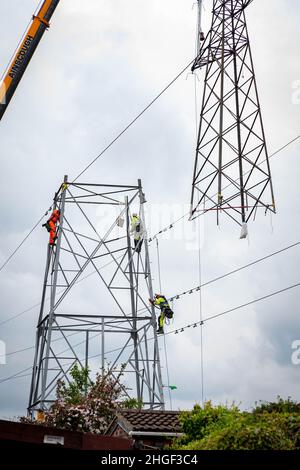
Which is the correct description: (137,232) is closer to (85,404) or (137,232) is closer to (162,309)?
(162,309)

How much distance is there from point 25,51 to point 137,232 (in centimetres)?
1057

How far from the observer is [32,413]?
1235 inches

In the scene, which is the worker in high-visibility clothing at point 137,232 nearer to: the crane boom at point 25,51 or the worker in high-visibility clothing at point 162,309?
the worker in high-visibility clothing at point 162,309

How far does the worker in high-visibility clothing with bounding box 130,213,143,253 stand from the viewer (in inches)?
1292

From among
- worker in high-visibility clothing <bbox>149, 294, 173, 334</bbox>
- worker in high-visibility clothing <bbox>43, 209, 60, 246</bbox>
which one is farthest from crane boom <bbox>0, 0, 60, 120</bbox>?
worker in high-visibility clothing <bbox>149, 294, 173, 334</bbox>

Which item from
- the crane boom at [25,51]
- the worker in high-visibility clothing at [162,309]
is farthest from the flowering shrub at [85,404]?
the crane boom at [25,51]

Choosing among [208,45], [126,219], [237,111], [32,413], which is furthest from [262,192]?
[32,413]

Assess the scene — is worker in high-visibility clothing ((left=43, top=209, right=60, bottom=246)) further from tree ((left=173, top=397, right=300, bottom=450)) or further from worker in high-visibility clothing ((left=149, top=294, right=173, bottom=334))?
tree ((left=173, top=397, right=300, bottom=450))

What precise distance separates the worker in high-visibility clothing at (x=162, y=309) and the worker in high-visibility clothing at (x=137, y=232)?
8.52ft

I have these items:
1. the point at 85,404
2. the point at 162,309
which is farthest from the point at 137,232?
the point at 85,404

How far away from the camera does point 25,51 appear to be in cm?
2538

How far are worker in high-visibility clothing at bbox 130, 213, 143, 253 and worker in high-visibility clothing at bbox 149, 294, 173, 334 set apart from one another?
2597mm

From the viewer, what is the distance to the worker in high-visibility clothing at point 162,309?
103 ft

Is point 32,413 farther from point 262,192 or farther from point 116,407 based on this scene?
point 262,192
